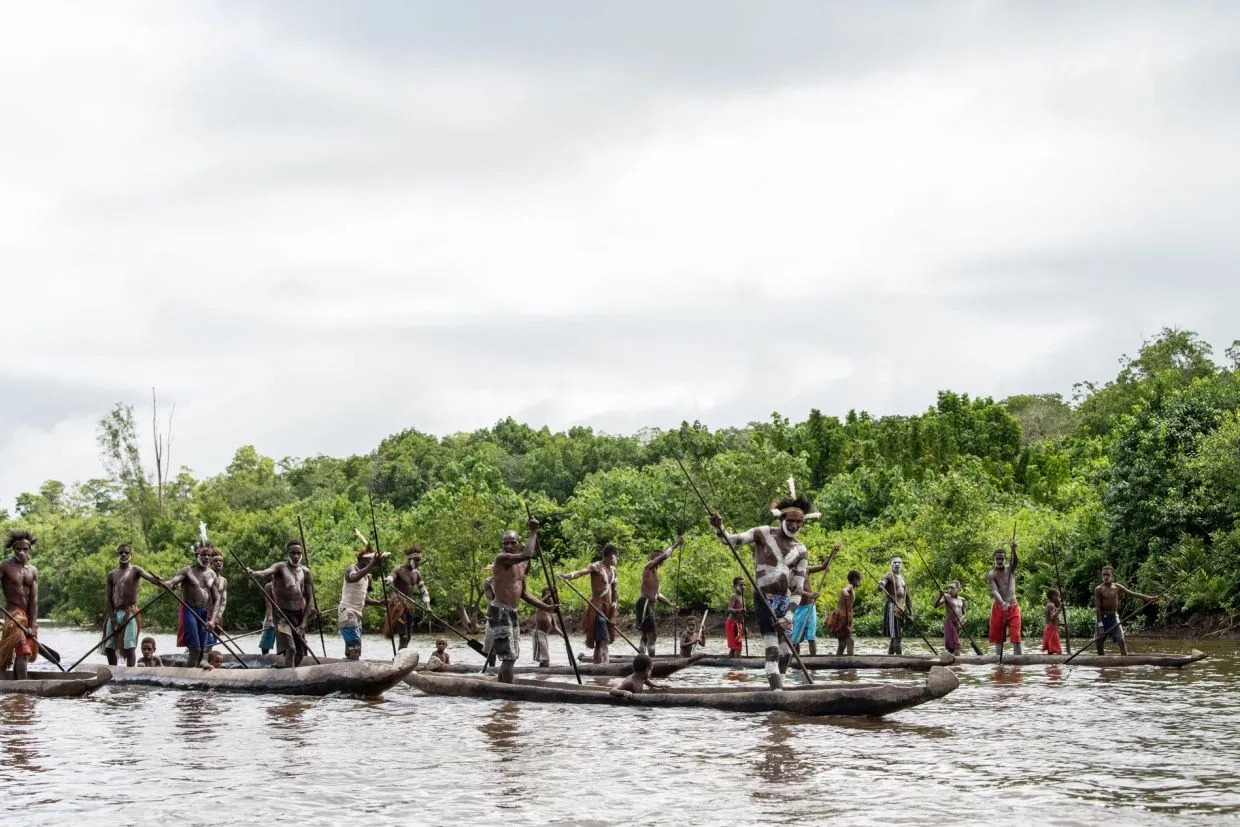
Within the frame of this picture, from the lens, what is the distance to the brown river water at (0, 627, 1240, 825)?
8930mm

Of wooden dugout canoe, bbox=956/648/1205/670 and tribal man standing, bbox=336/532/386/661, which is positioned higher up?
tribal man standing, bbox=336/532/386/661

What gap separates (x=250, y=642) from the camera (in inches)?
1607

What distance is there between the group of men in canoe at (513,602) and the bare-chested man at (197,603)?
0.7 inches

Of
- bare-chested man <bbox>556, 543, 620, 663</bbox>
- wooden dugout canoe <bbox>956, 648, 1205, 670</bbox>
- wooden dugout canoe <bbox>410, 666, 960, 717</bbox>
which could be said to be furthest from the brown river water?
bare-chested man <bbox>556, 543, 620, 663</bbox>

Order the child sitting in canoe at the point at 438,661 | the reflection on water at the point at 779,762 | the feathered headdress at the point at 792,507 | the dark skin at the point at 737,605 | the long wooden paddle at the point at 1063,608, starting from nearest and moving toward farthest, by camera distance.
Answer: the reflection on water at the point at 779,762 < the feathered headdress at the point at 792,507 < the child sitting in canoe at the point at 438,661 < the long wooden paddle at the point at 1063,608 < the dark skin at the point at 737,605

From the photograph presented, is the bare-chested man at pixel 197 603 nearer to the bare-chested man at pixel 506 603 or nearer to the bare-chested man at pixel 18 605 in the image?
the bare-chested man at pixel 18 605

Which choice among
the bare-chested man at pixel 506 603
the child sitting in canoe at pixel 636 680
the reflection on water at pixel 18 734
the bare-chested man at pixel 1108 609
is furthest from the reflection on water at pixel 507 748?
the bare-chested man at pixel 1108 609

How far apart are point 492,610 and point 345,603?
403cm

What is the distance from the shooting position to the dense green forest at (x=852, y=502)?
30359 millimetres

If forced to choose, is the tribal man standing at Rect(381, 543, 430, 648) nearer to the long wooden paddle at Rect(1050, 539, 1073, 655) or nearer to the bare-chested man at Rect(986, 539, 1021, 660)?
the bare-chested man at Rect(986, 539, 1021, 660)

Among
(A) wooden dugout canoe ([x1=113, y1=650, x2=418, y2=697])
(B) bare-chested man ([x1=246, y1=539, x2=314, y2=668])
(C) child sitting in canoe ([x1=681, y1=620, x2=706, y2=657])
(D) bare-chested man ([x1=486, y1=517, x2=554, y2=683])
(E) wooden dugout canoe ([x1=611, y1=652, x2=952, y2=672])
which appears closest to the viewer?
(A) wooden dugout canoe ([x1=113, y1=650, x2=418, y2=697])

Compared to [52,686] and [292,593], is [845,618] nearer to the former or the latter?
[292,593]

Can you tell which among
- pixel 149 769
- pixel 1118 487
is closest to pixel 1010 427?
pixel 1118 487

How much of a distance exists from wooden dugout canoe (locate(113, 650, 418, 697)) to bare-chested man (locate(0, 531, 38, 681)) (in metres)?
1.91
